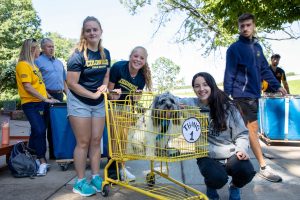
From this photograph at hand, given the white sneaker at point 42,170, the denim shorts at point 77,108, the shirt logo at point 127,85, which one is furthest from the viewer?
the white sneaker at point 42,170

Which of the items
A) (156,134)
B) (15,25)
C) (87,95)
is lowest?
(156,134)

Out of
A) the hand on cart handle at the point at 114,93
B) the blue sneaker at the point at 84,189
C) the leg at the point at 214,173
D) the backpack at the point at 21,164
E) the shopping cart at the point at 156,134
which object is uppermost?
the hand on cart handle at the point at 114,93

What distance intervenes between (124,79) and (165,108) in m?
1.34

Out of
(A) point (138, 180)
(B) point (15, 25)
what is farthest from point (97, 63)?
(B) point (15, 25)

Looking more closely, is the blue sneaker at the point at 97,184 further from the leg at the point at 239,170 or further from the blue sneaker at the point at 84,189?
the leg at the point at 239,170

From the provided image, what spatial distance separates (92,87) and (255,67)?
7.10ft

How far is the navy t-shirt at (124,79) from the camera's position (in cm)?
436

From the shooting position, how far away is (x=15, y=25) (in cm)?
2725

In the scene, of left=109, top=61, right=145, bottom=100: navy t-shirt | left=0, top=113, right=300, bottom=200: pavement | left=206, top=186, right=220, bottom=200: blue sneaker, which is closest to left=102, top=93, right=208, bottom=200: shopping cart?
left=206, top=186, right=220, bottom=200: blue sneaker

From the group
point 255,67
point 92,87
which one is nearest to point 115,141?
point 92,87

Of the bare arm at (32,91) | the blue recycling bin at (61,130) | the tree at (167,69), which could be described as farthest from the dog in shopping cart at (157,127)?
the tree at (167,69)

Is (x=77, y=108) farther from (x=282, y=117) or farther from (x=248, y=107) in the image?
(x=282, y=117)

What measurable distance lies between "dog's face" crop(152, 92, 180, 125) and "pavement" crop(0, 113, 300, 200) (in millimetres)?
1223

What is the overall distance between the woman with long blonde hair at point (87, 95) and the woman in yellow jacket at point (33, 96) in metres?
1.12
